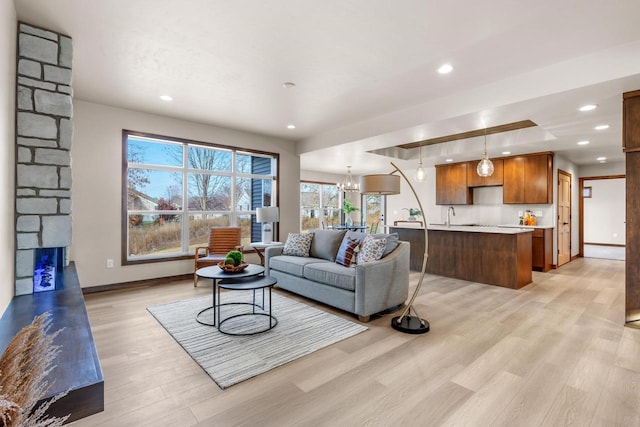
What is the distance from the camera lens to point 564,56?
9.66 ft

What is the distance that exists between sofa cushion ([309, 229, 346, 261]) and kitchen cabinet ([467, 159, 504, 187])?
15.1 feet

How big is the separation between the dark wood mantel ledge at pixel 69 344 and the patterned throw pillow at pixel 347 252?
8.75 feet

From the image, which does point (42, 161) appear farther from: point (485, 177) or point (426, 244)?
point (485, 177)

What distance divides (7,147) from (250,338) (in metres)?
2.31

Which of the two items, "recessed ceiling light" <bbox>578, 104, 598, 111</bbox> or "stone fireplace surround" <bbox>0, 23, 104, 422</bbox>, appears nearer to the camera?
"stone fireplace surround" <bbox>0, 23, 104, 422</bbox>

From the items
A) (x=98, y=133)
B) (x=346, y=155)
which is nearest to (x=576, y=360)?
(x=346, y=155)

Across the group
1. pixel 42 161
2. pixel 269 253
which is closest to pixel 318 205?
pixel 269 253

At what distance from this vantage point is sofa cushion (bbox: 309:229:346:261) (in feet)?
14.4

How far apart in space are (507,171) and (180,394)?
7404 mm

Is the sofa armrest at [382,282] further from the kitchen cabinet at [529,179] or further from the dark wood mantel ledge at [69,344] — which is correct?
the kitchen cabinet at [529,179]

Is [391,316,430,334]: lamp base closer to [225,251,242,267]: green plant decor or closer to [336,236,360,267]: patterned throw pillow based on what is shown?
[336,236,360,267]: patterned throw pillow

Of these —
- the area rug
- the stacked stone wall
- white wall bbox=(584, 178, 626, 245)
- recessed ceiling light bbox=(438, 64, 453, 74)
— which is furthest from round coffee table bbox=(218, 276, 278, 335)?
white wall bbox=(584, 178, 626, 245)

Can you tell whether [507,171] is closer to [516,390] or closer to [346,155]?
[346,155]

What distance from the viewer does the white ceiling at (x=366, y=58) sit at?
7.77 feet
